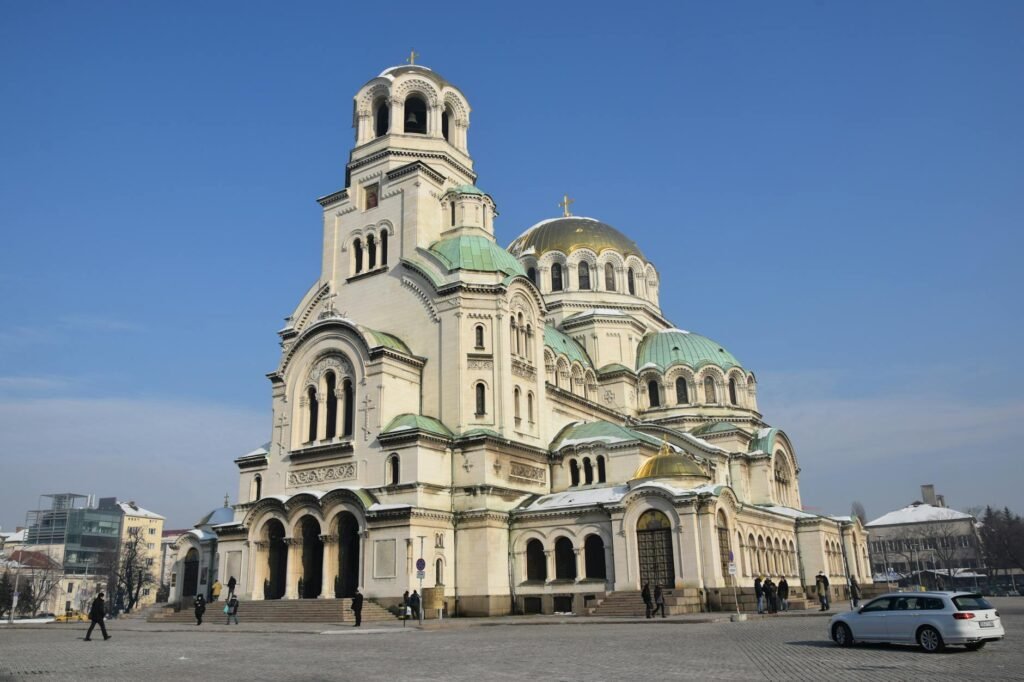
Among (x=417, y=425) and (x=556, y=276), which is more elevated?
(x=556, y=276)

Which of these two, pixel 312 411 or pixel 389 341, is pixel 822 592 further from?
pixel 312 411

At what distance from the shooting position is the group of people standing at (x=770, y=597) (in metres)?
30.9

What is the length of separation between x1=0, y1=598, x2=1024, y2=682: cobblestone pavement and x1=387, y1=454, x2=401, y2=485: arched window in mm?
12589

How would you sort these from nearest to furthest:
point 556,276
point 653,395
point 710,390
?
point 710,390 < point 653,395 < point 556,276

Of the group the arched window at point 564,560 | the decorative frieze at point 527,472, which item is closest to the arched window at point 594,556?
the arched window at point 564,560

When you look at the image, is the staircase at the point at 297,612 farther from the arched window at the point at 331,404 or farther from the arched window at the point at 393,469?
the arched window at the point at 331,404

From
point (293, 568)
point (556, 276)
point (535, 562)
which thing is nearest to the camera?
point (293, 568)

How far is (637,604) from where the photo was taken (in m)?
31.3

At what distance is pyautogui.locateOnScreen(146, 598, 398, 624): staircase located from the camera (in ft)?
105

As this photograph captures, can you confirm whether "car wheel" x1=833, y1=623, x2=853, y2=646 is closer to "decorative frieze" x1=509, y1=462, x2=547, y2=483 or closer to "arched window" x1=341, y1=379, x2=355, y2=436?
"decorative frieze" x1=509, y1=462, x2=547, y2=483

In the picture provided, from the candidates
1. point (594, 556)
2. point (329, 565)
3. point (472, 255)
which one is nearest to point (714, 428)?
point (594, 556)

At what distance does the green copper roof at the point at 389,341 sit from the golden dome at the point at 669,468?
39.5 ft

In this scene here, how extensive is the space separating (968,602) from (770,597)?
16.6 m

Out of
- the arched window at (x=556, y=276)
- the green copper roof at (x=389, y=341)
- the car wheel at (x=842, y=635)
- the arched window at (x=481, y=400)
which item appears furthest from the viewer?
the arched window at (x=556, y=276)
